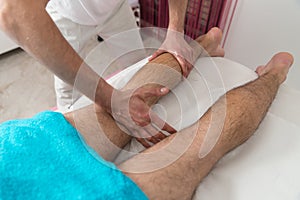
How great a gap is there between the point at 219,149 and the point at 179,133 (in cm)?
13

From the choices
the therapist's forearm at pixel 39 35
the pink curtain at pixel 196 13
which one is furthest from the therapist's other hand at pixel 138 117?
the pink curtain at pixel 196 13

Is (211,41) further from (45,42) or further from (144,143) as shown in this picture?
(45,42)

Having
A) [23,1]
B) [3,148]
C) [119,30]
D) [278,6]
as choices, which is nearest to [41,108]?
[119,30]

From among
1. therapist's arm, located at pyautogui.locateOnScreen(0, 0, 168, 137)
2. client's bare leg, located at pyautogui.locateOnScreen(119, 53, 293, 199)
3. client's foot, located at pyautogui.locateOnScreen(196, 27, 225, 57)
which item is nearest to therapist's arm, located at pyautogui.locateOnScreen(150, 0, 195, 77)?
client's foot, located at pyautogui.locateOnScreen(196, 27, 225, 57)

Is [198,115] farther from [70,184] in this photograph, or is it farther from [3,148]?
[3,148]

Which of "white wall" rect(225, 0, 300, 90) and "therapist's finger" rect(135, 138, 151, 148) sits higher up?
"white wall" rect(225, 0, 300, 90)

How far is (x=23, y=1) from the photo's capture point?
54 cm

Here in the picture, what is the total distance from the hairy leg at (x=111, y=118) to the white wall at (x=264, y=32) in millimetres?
632

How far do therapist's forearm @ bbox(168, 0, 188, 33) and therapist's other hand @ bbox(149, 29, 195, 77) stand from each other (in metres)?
0.02

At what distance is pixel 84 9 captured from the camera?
1032 millimetres

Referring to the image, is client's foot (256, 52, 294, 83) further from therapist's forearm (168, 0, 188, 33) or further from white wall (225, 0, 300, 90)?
therapist's forearm (168, 0, 188, 33)

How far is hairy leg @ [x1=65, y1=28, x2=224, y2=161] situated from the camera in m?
0.83

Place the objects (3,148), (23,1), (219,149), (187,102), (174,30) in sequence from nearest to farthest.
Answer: (23,1)
(3,148)
(219,149)
(187,102)
(174,30)

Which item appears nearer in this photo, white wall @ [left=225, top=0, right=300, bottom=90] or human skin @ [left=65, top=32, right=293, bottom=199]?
human skin @ [left=65, top=32, right=293, bottom=199]
